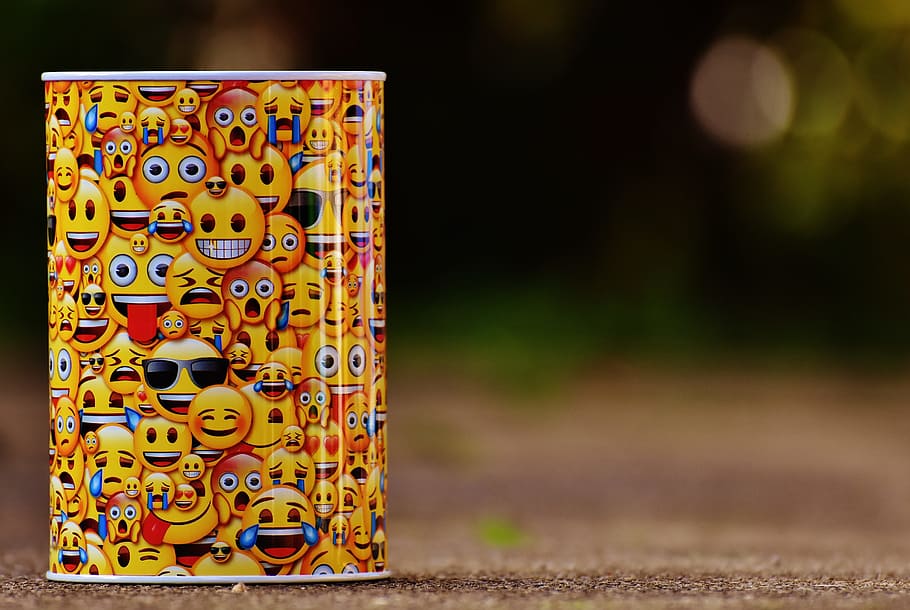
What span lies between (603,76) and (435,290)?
9.90 feet

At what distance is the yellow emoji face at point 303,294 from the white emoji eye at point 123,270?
478 mm

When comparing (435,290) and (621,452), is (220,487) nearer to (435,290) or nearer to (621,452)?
(621,452)

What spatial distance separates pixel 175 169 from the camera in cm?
559

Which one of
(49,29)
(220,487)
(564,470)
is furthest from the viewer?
(49,29)

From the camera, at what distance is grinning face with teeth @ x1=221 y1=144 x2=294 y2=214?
558 cm

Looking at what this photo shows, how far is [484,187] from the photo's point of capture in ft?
63.3

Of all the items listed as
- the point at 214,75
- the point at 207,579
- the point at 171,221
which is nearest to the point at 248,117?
the point at 214,75

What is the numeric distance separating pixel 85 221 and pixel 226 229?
0.49m

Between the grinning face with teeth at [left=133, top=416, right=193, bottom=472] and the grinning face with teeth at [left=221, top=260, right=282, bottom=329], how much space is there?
0.37 meters

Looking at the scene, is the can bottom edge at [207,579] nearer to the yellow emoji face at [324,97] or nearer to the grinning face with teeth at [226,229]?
the grinning face with teeth at [226,229]

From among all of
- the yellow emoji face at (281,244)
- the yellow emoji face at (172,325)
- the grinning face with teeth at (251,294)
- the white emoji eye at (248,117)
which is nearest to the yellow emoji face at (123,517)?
the yellow emoji face at (172,325)

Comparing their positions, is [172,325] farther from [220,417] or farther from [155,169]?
[155,169]

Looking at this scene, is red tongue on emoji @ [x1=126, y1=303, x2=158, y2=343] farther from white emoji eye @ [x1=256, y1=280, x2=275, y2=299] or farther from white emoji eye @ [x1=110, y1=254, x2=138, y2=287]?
white emoji eye @ [x1=256, y1=280, x2=275, y2=299]

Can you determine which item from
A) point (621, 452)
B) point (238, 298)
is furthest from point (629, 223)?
point (238, 298)
